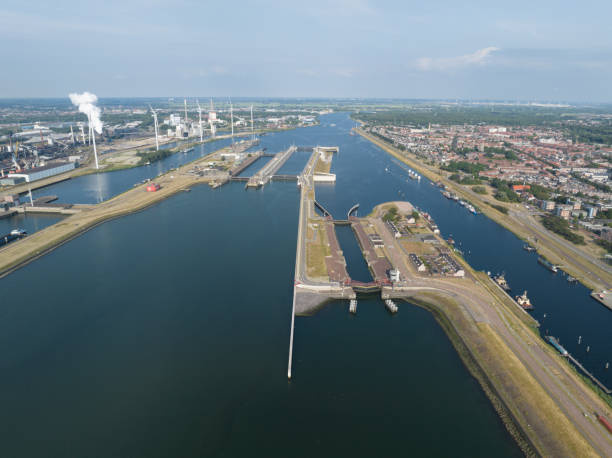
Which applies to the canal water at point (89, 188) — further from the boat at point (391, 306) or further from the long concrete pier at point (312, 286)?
the boat at point (391, 306)

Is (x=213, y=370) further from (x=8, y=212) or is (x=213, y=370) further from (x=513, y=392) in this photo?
(x=8, y=212)

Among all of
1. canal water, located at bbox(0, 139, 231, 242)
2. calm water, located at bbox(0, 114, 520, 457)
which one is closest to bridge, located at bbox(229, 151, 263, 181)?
canal water, located at bbox(0, 139, 231, 242)

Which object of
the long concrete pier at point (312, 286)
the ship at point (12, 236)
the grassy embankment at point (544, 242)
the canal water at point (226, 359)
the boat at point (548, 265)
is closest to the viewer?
the canal water at point (226, 359)

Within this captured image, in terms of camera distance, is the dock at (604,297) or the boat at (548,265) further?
the boat at (548,265)

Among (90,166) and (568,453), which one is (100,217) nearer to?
(90,166)

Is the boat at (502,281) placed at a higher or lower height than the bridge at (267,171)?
lower

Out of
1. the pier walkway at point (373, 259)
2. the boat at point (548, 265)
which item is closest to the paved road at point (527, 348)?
the pier walkway at point (373, 259)
